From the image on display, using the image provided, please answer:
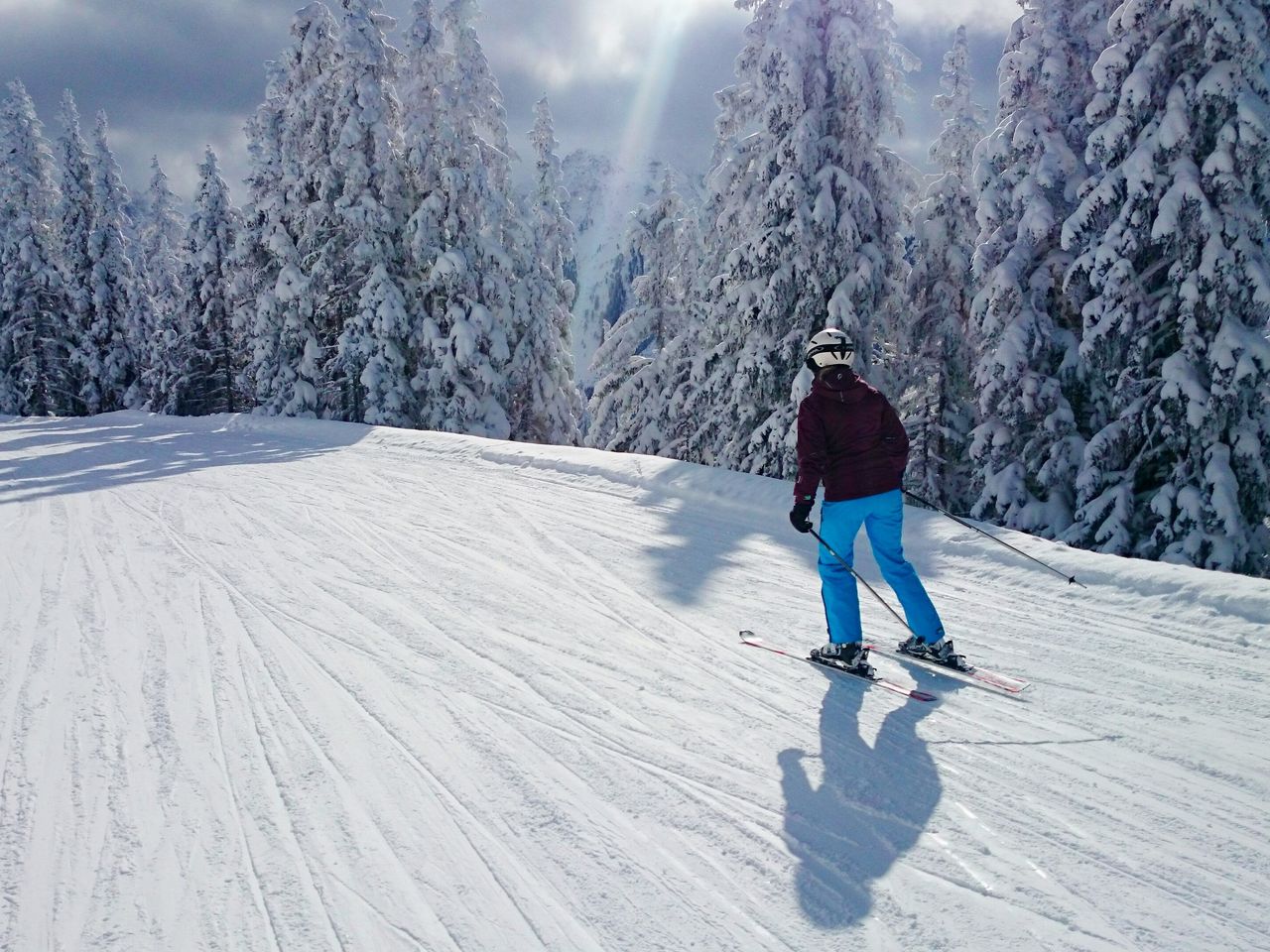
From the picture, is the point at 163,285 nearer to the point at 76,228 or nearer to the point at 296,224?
the point at 76,228

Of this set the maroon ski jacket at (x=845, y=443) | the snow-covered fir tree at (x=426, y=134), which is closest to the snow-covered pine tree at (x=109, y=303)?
the snow-covered fir tree at (x=426, y=134)

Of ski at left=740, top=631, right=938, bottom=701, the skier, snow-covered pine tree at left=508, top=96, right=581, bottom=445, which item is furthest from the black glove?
snow-covered pine tree at left=508, top=96, right=581, bottom=445

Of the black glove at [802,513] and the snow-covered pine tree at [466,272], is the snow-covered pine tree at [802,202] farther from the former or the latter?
the black glove at [802,513]

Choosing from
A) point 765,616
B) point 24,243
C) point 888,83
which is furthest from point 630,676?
point 24,243

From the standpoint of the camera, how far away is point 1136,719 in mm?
4375

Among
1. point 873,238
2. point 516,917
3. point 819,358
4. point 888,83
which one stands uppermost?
point 888,83

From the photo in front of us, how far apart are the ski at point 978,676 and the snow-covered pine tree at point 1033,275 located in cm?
1089

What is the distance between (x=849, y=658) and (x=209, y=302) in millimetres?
34409

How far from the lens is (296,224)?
85.7ft

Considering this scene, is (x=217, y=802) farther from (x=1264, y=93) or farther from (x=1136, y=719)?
(x=1264, y=93)

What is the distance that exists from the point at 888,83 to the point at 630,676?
15920mm

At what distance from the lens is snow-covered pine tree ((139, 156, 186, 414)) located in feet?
118

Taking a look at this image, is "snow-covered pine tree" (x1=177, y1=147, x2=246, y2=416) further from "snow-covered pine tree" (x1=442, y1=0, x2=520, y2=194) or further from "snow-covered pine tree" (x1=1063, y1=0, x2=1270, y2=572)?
"snow-covered pine tree" (x1=1063, y1=0, x2=1270, y2=572)

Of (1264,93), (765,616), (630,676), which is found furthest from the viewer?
(1264,93)
